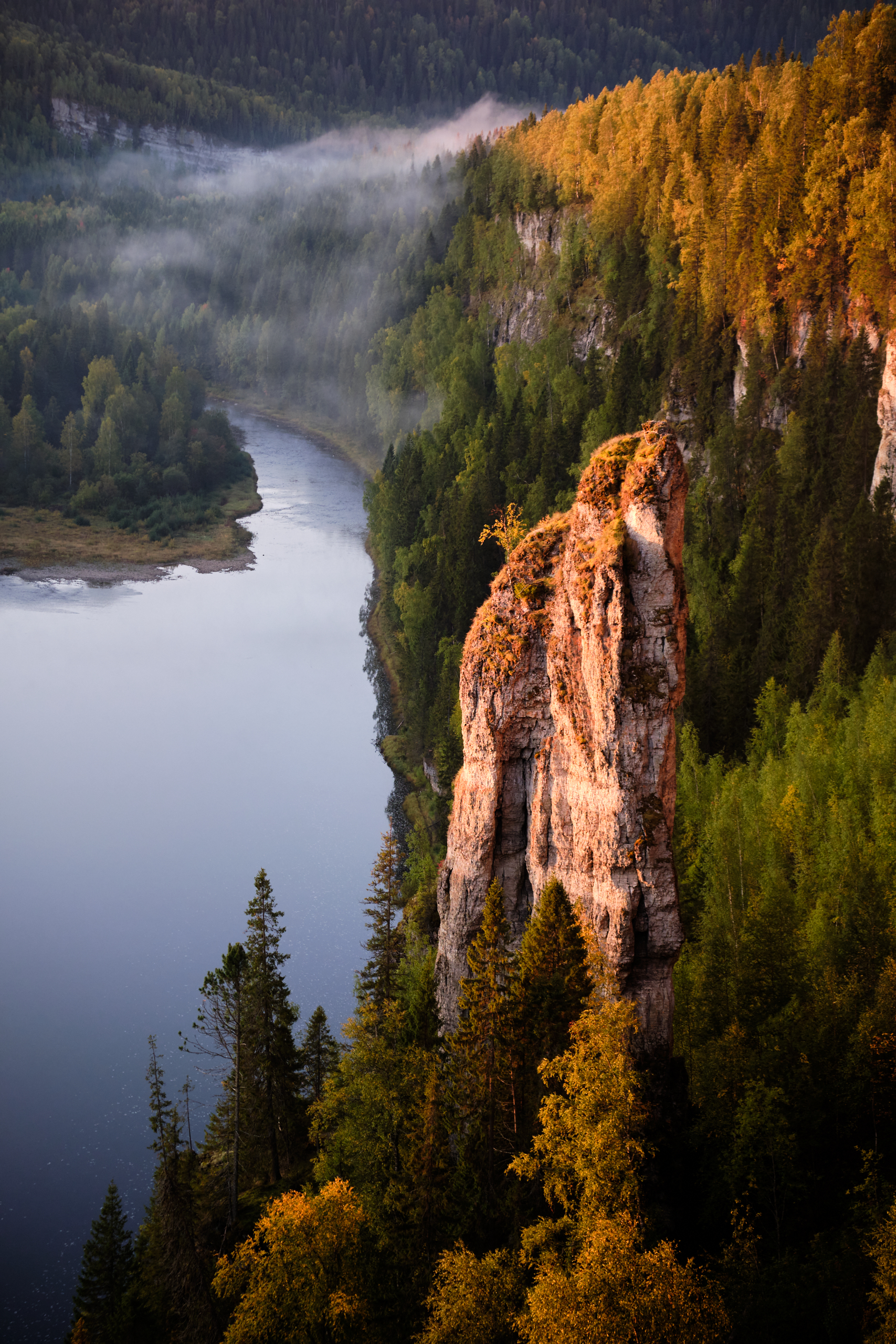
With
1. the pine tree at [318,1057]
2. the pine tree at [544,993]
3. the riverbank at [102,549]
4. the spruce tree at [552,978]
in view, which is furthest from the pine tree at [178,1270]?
the riverbank at [102,549]

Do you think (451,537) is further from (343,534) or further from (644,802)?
(644,802)

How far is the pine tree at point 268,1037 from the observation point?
140 ft

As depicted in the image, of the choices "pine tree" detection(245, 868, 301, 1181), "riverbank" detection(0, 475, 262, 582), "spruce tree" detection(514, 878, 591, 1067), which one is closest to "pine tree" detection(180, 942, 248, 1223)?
"pine tree" detection(245, 868, 301, 1181)

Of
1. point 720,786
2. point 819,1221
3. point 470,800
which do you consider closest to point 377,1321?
point 819,1221

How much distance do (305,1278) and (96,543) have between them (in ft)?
424

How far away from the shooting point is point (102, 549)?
14612 centimetres

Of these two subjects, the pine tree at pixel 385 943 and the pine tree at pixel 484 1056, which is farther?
the pine tree at pixel 385 943

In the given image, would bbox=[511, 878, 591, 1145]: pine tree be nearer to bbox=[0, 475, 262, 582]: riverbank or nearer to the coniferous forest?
the coniferous forest

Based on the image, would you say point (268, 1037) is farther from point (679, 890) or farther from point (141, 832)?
point (141, 832)

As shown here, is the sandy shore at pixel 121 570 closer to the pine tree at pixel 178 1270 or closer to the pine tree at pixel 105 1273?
the pine tree at pixel 105 1273

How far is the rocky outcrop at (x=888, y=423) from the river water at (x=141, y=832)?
141 feet

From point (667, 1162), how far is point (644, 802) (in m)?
9.94

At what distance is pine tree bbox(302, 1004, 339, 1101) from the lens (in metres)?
45.9

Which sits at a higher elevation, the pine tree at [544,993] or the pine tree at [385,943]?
the pine tree at [385,943]
